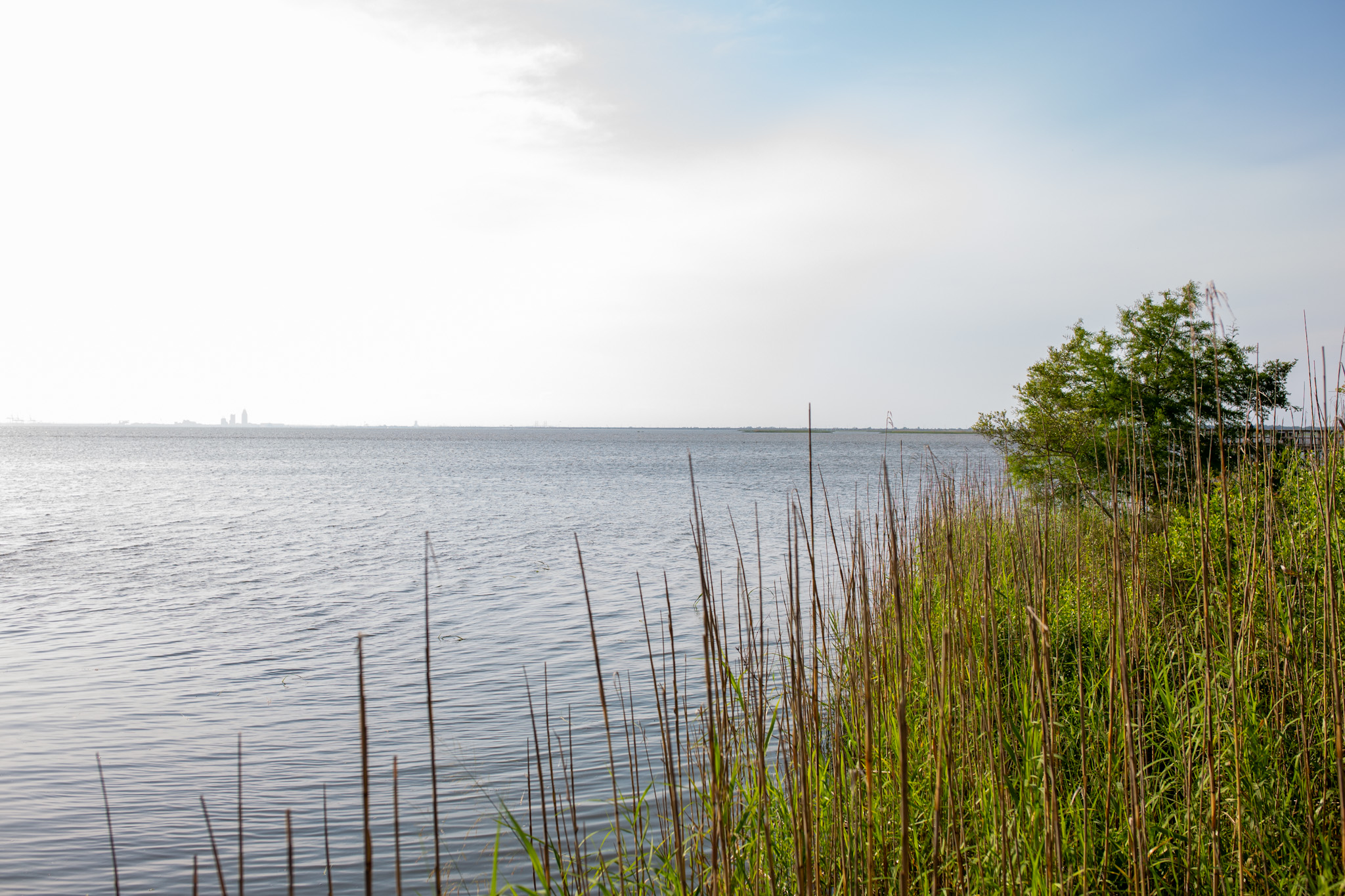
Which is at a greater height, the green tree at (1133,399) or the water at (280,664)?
the green tree at (1133,399)

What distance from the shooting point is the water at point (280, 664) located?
429 cm

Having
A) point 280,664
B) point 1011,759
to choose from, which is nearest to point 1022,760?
point 1011,759

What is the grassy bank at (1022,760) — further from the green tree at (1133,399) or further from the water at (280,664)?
the green tree at (1133,399)

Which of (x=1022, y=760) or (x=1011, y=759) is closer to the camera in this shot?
(x=1011, y=759)

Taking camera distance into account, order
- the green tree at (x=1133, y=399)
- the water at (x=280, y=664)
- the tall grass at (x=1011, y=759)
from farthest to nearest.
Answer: the green tree at (x=1133, y=399) < the water at (x=280, y=664) < the tall grass at (x=1011, y=759)

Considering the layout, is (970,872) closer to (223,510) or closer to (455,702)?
(455,702)

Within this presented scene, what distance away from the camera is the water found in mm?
4285

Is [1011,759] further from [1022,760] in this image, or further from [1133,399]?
[1133,399]

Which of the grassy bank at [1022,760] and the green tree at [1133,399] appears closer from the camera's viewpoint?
the grassy bank at [1022,760]

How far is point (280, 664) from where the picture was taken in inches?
293

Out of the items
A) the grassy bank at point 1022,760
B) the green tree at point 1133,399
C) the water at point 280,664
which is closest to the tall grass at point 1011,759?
the grassy bank at point 1022,760

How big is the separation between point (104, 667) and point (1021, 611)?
25.9 feet

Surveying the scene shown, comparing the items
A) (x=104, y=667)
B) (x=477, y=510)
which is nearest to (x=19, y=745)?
(x=104, y=667)

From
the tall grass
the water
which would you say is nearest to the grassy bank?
the tall grass
